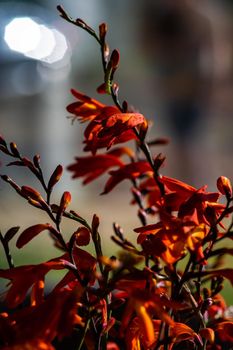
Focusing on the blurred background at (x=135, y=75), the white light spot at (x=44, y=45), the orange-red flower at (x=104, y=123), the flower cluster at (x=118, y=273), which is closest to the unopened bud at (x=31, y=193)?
the flower cluster at (x=118, y=273)

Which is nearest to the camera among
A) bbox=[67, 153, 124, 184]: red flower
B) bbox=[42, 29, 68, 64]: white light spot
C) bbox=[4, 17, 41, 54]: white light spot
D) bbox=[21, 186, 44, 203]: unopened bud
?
bbox=[21, 186, 44, 203]: unopened bud

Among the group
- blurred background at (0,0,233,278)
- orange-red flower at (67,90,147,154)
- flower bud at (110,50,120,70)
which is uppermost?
flower bud at (110,50,120,70)

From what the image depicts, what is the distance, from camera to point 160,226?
2.44 feet

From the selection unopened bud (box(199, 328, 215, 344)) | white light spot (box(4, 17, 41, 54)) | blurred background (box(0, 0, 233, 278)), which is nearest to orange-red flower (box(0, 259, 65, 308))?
unopened bud (box(199, 328, 215, 344))

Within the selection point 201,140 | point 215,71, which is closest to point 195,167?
point 201,140

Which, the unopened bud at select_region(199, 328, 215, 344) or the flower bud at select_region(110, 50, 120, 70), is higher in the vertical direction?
the flower bud at select_region(110, 50, 120, 70)

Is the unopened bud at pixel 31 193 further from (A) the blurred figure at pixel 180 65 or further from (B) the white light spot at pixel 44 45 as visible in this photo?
(B) the white light spot at pixel 44 45

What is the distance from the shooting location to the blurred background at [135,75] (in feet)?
24.2

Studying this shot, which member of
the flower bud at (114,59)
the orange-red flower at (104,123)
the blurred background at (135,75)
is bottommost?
the blurred background at (135,75)

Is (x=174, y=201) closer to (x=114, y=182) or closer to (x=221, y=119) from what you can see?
(x=114, y=182)

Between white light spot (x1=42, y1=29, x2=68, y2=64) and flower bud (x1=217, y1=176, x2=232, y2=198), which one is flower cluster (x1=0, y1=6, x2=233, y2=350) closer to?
flower bud (x1=217, y1=176, x2=232, y2=198)

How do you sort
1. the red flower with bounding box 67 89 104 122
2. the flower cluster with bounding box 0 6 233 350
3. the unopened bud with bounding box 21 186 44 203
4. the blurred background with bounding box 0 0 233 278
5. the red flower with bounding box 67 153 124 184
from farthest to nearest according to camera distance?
the blurred background with bounding box 0 0 233 278 → the red flower with bounding box 67 153 124 184 → the red flower with bounding box 67 89 104 122 → the unopened bud with bounding box 21 186 44 203 → the flower cluster with bounding box 0 6 233 350

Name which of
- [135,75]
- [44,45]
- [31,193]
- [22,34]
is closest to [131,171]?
[31,193]

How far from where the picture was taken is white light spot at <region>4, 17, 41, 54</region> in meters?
7.93
